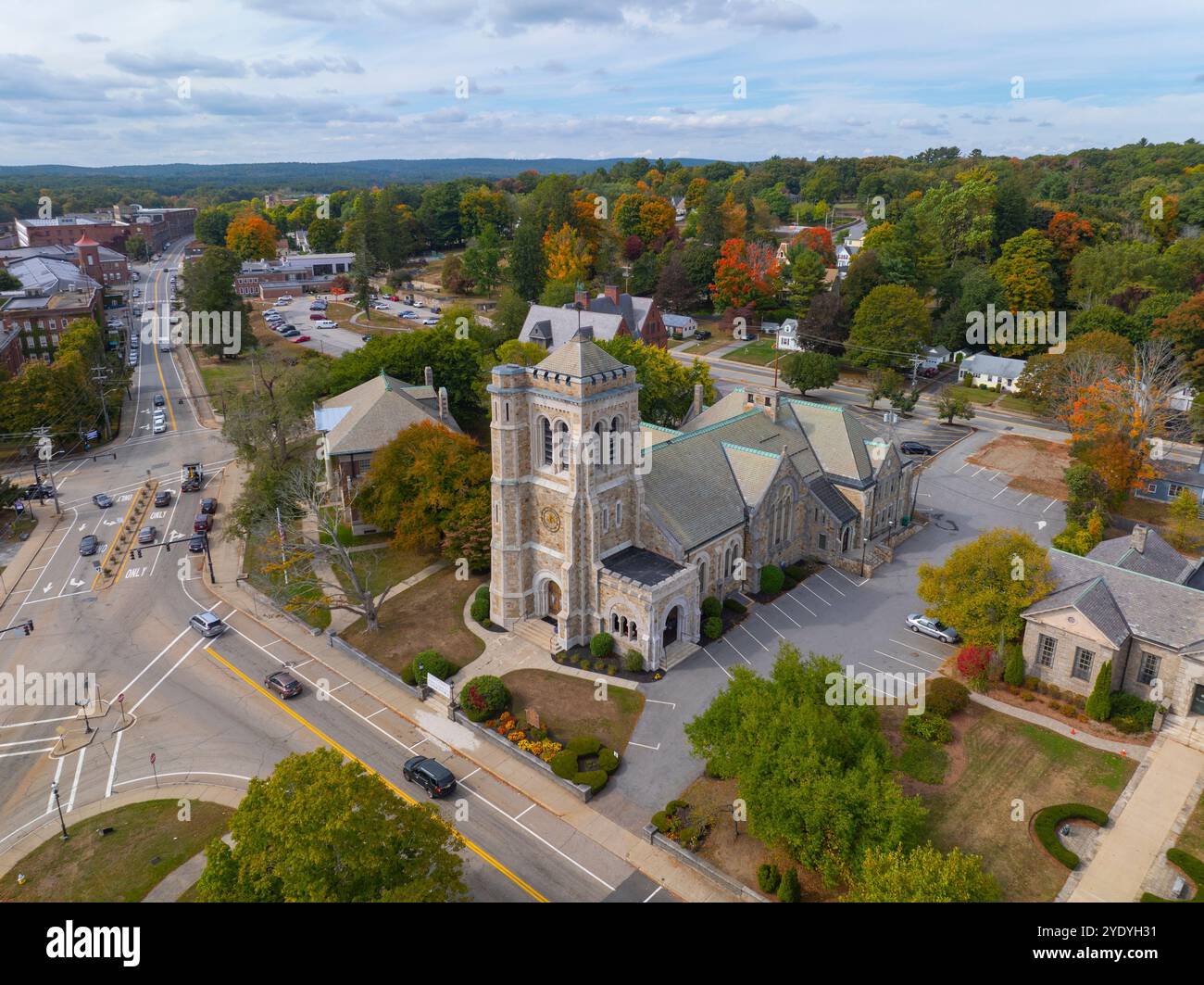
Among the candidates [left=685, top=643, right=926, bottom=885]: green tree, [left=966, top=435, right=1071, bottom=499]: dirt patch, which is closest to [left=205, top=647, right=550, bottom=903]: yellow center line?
[left=685, top=643, right=926, bottom=885]: green tree

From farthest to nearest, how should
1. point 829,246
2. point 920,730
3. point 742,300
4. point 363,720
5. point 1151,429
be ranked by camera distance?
point 829,246 < point 742,300 < point 1151,429 < point 363,720 < point 920,730

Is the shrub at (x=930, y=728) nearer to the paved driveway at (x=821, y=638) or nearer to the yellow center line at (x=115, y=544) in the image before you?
the paved driveway at (x=821, y=638)

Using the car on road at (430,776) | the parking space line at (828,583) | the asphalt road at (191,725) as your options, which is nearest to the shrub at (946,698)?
the parking space line at (828,583)

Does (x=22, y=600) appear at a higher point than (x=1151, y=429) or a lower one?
lower

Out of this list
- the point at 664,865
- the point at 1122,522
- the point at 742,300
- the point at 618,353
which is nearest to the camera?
the point at 664,865

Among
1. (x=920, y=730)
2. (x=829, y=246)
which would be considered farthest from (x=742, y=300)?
(x=920, y=730)

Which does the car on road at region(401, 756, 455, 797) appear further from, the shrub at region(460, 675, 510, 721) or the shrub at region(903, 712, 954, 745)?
the shrub at region(903, 712, 954, 745)

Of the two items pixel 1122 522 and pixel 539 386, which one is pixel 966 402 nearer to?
pixel 1122 522
